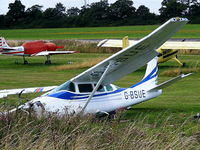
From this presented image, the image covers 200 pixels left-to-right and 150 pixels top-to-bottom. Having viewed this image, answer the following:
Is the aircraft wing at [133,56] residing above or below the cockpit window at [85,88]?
above

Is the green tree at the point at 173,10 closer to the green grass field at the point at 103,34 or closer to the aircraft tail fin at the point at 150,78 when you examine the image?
the green grass field at the point at 103,34

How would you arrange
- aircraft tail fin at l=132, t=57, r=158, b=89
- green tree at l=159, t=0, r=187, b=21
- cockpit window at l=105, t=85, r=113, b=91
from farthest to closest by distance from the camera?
green tree at l=159, t=0, r=187, b=21
aircraft tail fin at l=132, t=57, r=158, b=89
cockpit window at l=105, t=85, r=113, b=91

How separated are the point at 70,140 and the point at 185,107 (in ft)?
25.4

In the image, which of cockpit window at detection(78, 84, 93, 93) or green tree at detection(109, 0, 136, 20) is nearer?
cockpit window at detection(78, 84, 93, 93)

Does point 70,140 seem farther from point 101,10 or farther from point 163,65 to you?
point 101,10

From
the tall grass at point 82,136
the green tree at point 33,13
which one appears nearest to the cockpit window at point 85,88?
the tall grass at point 82,136

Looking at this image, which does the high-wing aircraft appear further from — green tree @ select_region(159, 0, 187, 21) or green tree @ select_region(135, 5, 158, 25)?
green tree @ select_region(135, 5, 158, 25)

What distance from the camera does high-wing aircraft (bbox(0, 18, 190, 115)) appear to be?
11344mm

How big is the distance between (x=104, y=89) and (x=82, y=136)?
5.10 metres

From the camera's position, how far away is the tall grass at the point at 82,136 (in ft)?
24.4

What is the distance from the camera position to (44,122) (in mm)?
8594

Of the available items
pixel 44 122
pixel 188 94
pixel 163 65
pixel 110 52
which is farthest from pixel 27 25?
pixel 44 122

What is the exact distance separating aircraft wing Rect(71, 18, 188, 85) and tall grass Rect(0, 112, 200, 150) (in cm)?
246

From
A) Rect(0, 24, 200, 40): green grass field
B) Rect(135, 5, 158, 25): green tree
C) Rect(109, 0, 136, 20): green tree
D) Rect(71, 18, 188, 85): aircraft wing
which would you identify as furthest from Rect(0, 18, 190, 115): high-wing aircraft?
Rect(109, 0, 136, 20): green tree
